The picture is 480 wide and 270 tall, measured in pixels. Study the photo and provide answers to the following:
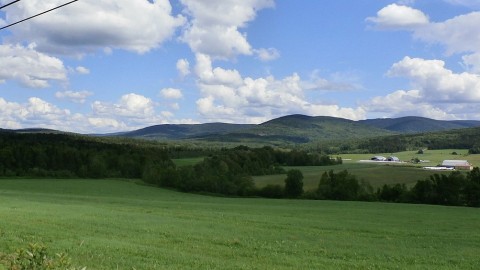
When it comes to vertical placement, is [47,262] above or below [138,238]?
above

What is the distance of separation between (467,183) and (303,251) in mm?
73451

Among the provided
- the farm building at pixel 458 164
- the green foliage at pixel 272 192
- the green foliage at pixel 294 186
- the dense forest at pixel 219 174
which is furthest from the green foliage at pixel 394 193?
the farm building at pixel 458 164

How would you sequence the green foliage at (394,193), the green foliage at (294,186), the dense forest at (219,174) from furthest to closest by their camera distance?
the green foliage at (294,186) < the green foliage at (394,193) < the dense forest at (219,174)

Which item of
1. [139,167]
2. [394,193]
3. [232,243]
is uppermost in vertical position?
[232,243]

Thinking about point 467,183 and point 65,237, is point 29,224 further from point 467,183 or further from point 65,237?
point 467,183

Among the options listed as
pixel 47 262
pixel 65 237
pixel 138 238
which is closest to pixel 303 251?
pixel 138 238

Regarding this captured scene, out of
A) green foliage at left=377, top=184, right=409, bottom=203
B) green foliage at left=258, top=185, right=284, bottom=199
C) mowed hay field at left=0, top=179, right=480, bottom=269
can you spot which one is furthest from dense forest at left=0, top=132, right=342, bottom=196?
mowed hay field at left=0, top=179, right=480, bottom=269

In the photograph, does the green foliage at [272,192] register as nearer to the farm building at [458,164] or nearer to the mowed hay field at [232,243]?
the mowed hay field at [232,243]

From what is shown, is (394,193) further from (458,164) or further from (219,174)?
(458,164)

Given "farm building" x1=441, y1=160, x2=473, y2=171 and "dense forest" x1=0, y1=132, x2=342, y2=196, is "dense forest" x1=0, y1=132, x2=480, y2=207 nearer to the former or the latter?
"dense forest" x1=0, y1=132, x2=342, y2=196

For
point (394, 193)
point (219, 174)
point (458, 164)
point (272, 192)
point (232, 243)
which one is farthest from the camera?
point (458, 164)

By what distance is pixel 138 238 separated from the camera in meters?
24.2

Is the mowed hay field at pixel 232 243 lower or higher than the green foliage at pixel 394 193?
higher

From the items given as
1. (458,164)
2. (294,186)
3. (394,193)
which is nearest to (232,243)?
(394,193)
